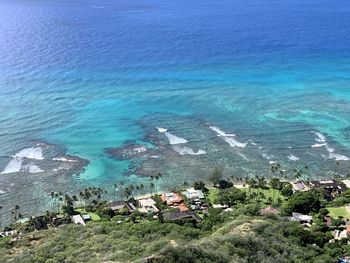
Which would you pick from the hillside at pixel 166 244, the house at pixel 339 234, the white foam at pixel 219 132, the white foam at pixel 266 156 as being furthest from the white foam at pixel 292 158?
the hillside at pixel 166 244

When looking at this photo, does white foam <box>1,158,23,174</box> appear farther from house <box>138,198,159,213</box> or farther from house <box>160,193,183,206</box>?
house <box>160,193,183,206</box>

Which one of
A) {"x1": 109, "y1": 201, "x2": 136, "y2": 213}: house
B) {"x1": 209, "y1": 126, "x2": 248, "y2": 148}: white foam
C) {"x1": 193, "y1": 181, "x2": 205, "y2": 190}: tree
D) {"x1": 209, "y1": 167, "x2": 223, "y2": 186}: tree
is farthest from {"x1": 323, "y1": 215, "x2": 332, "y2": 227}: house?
{"x1": 209, "y1": 126, "x2": 248, "y2": 148}: white foam

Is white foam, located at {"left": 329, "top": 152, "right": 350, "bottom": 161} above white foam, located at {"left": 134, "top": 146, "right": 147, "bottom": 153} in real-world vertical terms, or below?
below

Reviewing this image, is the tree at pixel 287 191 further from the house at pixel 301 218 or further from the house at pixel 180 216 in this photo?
the house at pixel 180 216

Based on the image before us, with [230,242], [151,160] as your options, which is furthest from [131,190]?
[230,242]

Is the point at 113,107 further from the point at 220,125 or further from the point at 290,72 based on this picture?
the point at 290,72

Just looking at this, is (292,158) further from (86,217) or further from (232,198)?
(86,217)

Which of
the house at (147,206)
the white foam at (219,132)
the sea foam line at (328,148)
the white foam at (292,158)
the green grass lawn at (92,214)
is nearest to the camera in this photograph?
the green grass lawn at (92,214)
